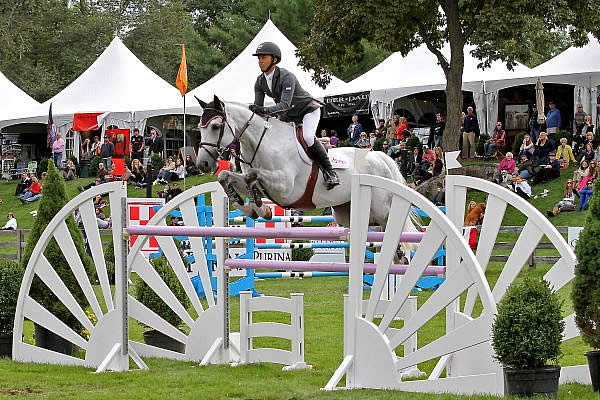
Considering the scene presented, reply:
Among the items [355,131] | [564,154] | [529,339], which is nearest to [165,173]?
[355,131]

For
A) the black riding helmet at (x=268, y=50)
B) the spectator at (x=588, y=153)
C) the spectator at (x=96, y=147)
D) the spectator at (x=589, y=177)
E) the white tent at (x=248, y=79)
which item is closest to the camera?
the black riding helmet at (x=268, y=50)

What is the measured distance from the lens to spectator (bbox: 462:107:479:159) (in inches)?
1019

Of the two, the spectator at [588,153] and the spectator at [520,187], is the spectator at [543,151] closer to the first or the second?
the spectator at [588,153]

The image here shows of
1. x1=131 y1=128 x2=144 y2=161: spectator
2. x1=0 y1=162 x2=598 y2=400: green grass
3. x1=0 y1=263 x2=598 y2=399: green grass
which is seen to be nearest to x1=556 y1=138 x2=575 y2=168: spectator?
x1=131 y1=128 x2=144 y2=161: spectator

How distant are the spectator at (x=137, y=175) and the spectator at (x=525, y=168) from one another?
982 centimetres

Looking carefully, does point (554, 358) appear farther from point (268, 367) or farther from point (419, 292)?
point (419, 292)

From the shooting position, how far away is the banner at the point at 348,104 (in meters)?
29.2

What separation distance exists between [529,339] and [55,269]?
16.4 feet

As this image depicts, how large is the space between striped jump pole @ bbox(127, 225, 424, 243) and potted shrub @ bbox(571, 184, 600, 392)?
131cm

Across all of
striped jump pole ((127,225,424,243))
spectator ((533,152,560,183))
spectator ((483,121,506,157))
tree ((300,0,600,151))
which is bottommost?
spectator ((533,152,560,183))

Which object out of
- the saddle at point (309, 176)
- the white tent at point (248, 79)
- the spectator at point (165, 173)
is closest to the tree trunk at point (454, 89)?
the white tent at point (248, 79)

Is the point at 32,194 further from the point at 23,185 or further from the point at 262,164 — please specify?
the point at 262,164

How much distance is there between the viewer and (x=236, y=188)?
9141 mm

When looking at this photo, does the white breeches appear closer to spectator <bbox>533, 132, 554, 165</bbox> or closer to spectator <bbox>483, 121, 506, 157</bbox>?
spectator <bbox>533, 132, 554, 165</bbox>
